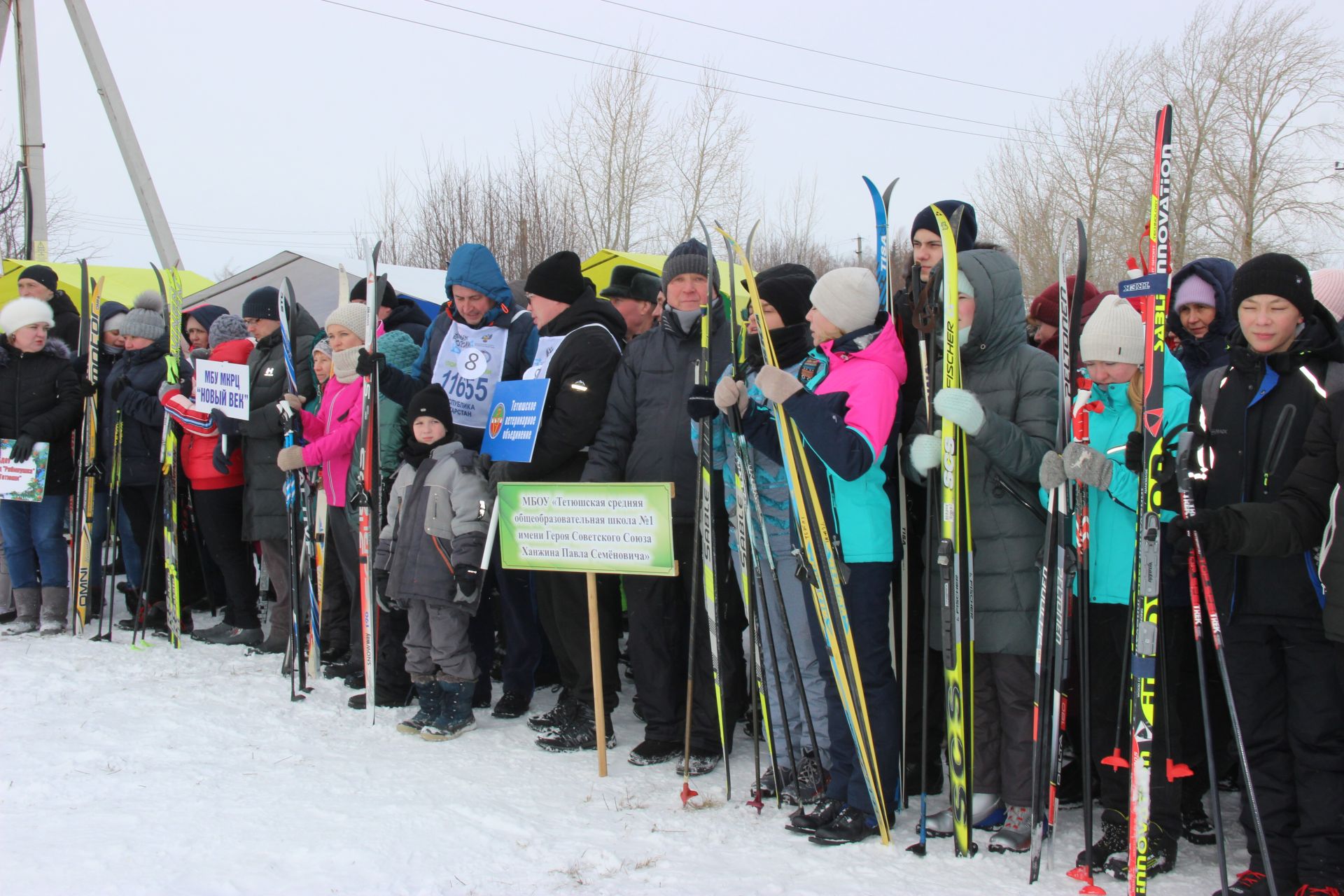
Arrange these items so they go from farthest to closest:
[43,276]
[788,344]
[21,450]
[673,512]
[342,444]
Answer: [43,276]
[21,450]
[342,444]
[673,512]
[788,344]

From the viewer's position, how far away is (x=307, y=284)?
10375mm

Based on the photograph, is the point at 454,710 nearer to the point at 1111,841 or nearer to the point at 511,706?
the point at 511,706

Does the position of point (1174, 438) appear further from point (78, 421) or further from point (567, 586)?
point (78, 421)

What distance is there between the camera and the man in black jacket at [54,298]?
6.73 meters

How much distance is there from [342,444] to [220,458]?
47.3 inches

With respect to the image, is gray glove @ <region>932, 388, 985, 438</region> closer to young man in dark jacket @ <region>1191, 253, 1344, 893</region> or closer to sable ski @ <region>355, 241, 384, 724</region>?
young man in dark jacket @ <region>1191, 253, 1344, 893</region>

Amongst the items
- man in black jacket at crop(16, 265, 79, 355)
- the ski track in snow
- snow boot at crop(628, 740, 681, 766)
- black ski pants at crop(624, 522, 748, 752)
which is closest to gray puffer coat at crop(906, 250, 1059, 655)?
the ski track in snow

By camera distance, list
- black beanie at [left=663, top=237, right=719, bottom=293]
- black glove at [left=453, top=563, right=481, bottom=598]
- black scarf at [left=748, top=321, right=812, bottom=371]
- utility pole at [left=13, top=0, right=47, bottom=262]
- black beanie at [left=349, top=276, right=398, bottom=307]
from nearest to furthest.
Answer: black scarf at [left=748, top=321, right=812, bottom=371] < black beanie at [left=663, top=237, right=719, bottom=293] < black glove at [left=453, top=563, right=481, bottom=598] < black beanie at [left=349, top=276, right=398, bottom=307] < utility pole at [left=13, top=0, right=47, bottom=262]

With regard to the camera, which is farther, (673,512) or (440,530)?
(440,530)

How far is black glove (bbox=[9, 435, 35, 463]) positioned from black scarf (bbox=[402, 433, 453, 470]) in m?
2.91

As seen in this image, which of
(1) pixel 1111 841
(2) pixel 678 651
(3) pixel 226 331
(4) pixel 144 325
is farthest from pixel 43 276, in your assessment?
(1) pixel 1111 841

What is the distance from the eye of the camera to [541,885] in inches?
119

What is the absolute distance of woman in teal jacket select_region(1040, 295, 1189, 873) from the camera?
10.2 feet

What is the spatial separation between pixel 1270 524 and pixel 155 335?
635 cm
